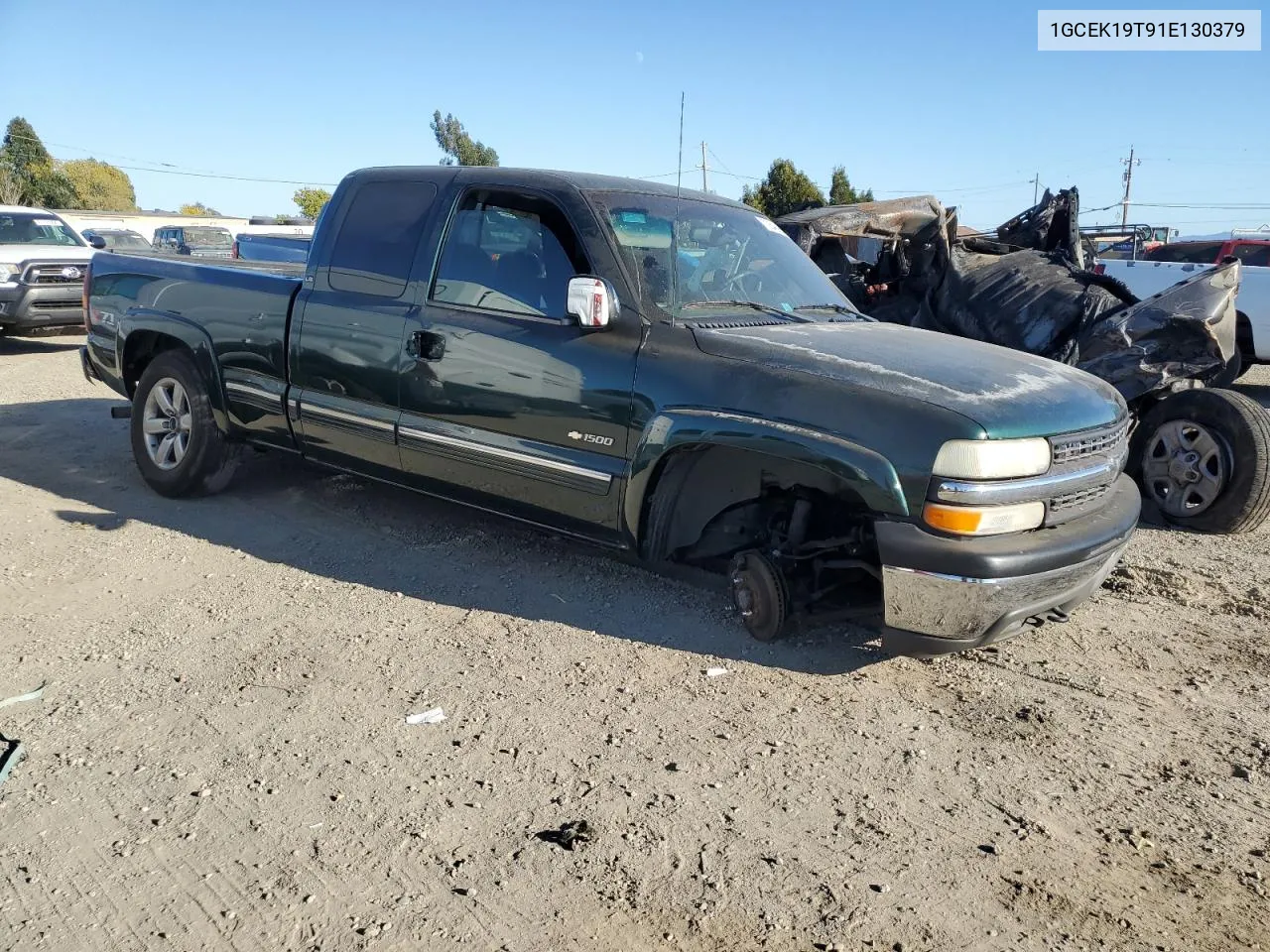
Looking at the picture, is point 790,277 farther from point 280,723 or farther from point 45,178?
point 45,178

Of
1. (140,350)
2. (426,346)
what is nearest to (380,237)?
(426,346)

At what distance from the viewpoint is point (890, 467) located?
136 inches

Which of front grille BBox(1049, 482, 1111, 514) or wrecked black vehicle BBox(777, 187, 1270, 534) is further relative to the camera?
wrecked black vehicle BBox(777, 187, 1270, 534)

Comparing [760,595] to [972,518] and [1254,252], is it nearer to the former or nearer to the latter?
[972,518]

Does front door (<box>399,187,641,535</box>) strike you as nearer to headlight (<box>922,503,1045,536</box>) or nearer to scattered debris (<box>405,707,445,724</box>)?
Answer: scattered debris (<box>405,707,445,724</box>)

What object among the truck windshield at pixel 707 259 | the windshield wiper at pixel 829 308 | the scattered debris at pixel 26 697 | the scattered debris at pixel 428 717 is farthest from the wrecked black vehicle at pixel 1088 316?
the scattered debris at pixel 26 697

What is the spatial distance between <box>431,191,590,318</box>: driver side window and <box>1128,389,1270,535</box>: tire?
3.70m

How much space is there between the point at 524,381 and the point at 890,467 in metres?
1.69

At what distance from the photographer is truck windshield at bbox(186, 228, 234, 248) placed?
110ft

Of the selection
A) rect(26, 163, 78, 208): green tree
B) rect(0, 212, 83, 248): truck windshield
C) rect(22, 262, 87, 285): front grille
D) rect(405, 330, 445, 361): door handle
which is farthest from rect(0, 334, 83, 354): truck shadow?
rect(26, 163, 78, 208): green tree

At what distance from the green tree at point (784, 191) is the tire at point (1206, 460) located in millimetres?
30320

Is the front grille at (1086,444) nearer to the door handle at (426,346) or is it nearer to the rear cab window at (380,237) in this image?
the door handle at (426,346)

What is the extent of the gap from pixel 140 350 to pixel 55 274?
26.6ft

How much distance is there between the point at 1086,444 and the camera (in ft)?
12.3
